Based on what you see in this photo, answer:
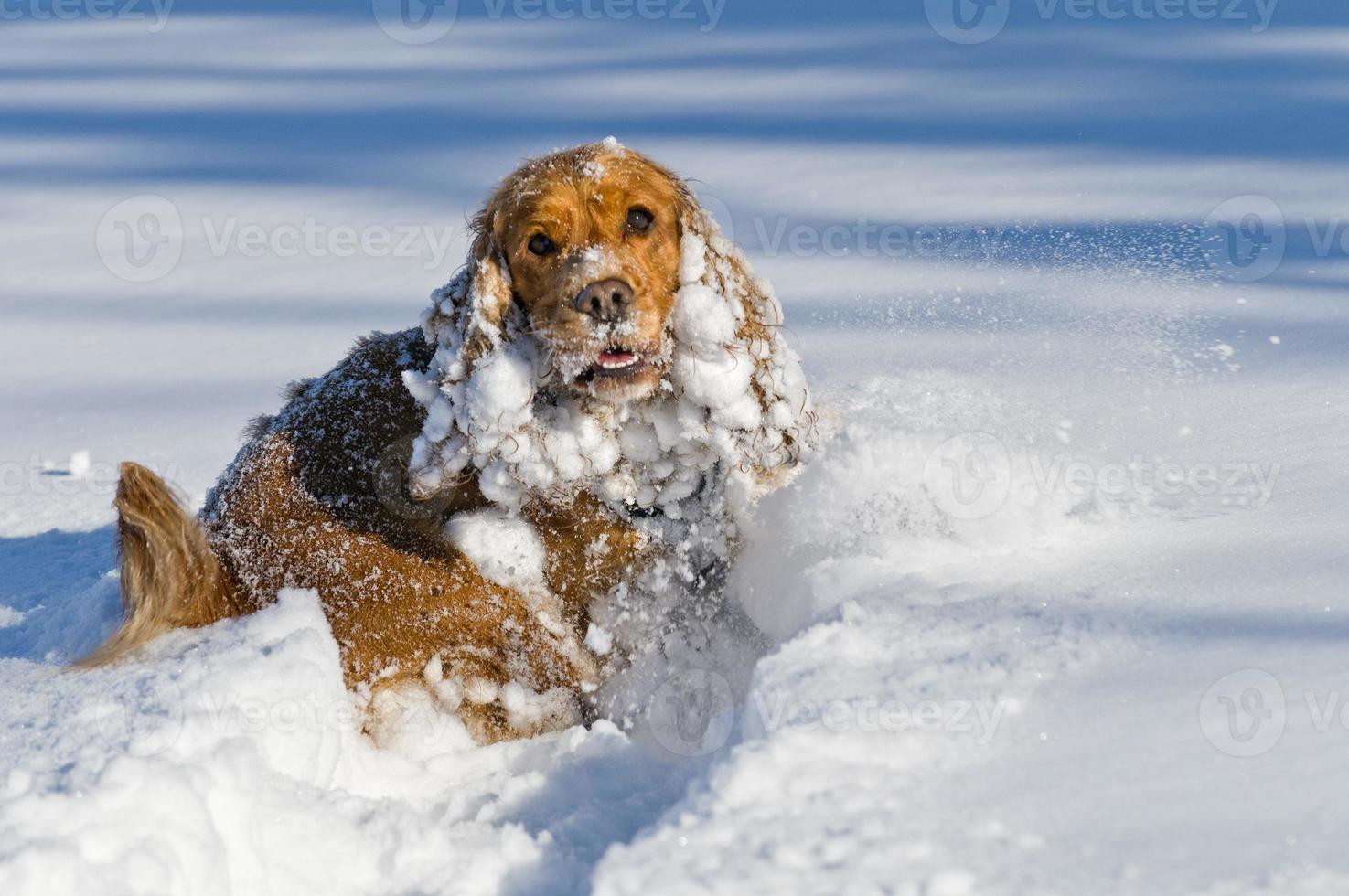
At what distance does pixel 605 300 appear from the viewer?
246 centimetres

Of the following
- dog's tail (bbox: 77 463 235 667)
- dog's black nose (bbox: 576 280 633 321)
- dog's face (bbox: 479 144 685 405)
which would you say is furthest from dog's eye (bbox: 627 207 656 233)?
dog's tail (bbox: 77 463 235 667)

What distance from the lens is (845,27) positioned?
8.84 m

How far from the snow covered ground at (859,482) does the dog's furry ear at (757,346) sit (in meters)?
0.15

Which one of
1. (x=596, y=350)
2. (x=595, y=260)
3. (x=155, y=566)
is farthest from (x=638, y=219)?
(x=155, y=566)

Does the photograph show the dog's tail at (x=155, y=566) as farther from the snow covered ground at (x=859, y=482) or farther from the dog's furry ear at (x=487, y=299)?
the dog's furry ear at (x=487, y=299)

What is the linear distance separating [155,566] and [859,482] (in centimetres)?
141

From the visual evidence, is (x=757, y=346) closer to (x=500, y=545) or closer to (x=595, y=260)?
(x=595, y=260)

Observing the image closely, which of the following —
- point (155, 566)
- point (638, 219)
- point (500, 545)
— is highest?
point (638, 219)

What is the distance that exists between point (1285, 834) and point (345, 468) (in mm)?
1879

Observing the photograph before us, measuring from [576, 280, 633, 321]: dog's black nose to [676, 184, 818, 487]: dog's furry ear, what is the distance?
0.20 meters

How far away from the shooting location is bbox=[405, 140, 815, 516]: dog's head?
254 cm

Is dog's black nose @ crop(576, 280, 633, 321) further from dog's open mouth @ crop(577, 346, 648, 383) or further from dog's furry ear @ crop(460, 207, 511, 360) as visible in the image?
dog's furry ear @ crop(460, 207, 511, 360)

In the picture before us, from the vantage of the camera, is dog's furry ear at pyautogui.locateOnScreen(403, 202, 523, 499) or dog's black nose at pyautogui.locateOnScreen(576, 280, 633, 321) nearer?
dog's black nose at pyautogui.locateOnScreen(576, 280, 633, 321)

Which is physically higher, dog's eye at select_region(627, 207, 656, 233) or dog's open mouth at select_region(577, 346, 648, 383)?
dog's eye at select_region(627, 207, 656, 233)
